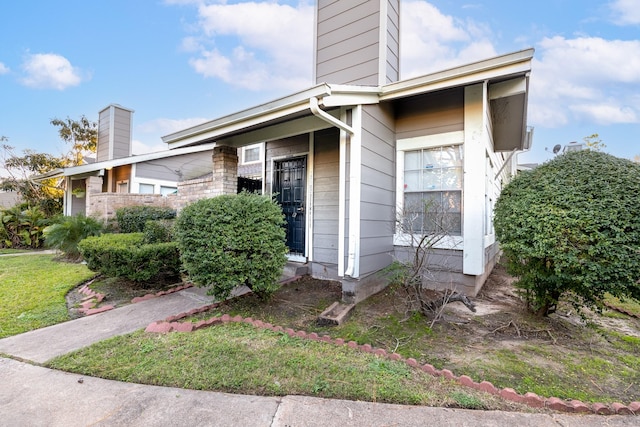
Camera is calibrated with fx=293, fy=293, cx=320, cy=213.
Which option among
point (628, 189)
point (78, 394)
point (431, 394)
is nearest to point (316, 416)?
point (431, 394)

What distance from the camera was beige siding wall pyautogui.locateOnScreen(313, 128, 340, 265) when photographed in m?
5.28

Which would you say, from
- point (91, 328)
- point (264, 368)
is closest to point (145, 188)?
point (91, 328)

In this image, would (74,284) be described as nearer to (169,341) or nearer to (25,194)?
(169,341)

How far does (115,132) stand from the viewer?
1286 centimetres

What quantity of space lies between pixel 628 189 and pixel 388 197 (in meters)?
2.67

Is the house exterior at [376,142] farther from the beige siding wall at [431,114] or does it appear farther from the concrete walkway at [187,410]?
the concrete walkway at [187,410]

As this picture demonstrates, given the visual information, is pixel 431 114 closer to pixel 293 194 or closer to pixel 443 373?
pixel 293 194

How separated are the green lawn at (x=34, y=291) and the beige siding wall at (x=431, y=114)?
17.9 feet

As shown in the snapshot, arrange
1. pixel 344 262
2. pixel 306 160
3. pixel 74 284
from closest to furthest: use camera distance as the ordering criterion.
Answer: pixel 344 262 → pixel 74 284 → pixel 306 160

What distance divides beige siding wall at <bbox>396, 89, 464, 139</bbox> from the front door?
2012 millimetres

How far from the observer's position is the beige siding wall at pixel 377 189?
415 cm

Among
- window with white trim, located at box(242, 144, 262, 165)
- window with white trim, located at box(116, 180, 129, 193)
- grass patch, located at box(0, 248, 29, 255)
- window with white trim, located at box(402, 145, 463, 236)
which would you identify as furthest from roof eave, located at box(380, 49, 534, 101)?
grass patch, located at box(0, 248, 29, 255)

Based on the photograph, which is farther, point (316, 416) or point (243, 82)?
point (243, 82)

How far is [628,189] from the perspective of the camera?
8.94ft
